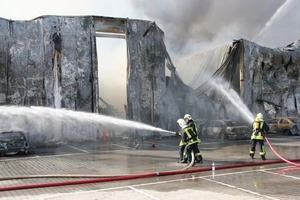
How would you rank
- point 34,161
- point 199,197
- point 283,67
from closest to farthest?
point 199,197
point 34,161
point 283,67

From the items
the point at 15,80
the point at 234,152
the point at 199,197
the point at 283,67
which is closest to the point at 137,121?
the point at 15,80

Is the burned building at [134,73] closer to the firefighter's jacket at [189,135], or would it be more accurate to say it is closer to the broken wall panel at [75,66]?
the broken wall panel at [75,66]

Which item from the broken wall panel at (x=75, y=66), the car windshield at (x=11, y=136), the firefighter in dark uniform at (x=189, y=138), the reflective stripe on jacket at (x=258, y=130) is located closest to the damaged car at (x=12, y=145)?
the car windshield at (x=11, y=136)

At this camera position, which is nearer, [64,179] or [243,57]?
[64,179]

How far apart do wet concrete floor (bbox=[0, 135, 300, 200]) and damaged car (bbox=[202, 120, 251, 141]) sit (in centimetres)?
678

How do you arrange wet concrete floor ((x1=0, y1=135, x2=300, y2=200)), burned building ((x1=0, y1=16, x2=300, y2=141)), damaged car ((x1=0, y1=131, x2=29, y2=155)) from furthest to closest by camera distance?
burned building ((x1=0, y1=16, x2=300, y2=141))
damaged car ((x1=0, y1=131, x2=29, y2=155))
wet concrete floor ((x1=0, y1=135, x2=300, y2=200))

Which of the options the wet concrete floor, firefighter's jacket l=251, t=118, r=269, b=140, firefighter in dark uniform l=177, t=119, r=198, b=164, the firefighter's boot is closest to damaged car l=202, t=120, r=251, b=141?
the wet concrete floor

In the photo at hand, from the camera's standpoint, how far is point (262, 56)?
27.5m

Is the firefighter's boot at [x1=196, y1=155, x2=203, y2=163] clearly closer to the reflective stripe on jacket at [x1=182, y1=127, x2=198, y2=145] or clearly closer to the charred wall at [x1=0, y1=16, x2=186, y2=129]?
the reflective stripe on jacket at [x1=182, y1=127, x2=198, y2=145]

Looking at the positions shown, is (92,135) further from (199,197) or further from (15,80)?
(199,197)

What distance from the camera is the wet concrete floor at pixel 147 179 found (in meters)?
8.01

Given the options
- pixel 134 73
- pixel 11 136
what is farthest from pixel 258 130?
pixel 134 73

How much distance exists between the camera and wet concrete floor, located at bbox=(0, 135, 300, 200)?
8.01m

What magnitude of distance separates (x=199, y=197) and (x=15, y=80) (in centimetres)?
1629
